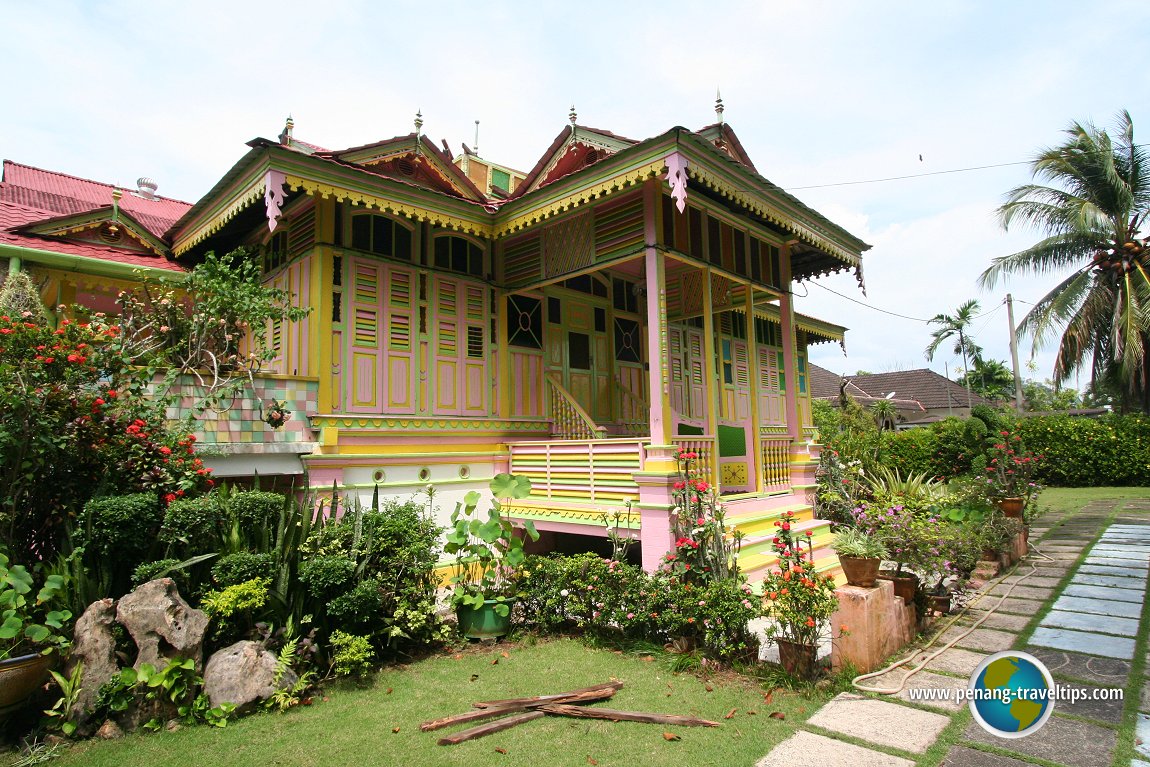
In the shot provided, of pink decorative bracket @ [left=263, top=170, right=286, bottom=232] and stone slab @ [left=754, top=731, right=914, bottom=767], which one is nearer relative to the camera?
stone slab @ [left=754, top=731, right=914, bottom=767]

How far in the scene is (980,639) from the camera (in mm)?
5078

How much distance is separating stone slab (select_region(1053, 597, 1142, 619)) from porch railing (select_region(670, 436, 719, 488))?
11.3 ft

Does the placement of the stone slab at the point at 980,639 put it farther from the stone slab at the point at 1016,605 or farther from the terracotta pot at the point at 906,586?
the stone slab at the point at 1016,605

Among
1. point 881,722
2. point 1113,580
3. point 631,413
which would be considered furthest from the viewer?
point 631,413

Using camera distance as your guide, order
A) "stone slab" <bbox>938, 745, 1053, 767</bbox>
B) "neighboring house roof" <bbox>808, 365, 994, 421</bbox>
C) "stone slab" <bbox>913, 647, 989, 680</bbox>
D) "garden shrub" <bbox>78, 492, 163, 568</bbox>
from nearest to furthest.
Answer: "stone slab" <bbox>938, 745, 1053, 767</bbox>, "garden shrub" <bbox>78, 492, 163, 568</bbox>, "stone slab" <bbox>913, 647, 989, 680</bbox>, "neighboring house roof" <bbox>808, 365, 994, 421</bbox>

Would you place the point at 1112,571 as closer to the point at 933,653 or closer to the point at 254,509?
the point at 933,653

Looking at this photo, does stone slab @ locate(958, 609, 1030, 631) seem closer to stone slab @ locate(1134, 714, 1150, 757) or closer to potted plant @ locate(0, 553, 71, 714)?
stone slab @ locate(1134, 714, 1150, 757)

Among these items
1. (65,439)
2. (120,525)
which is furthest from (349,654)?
(65,439)

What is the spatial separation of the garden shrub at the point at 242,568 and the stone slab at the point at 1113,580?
26.4ft

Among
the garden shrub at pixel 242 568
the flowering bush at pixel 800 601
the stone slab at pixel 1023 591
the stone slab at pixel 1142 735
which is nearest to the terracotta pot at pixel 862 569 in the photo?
the flowering bush at pixel 800 601

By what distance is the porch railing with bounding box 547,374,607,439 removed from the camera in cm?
856

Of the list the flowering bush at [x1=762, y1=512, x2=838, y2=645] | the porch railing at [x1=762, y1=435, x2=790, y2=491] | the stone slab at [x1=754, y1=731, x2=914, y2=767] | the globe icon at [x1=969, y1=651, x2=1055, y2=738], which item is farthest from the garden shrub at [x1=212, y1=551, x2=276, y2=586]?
the porch railing at [x1=762, y1=435, x2=790, y2=491]

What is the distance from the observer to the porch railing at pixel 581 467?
691 cm

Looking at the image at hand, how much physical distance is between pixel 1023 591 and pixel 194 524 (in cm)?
784
